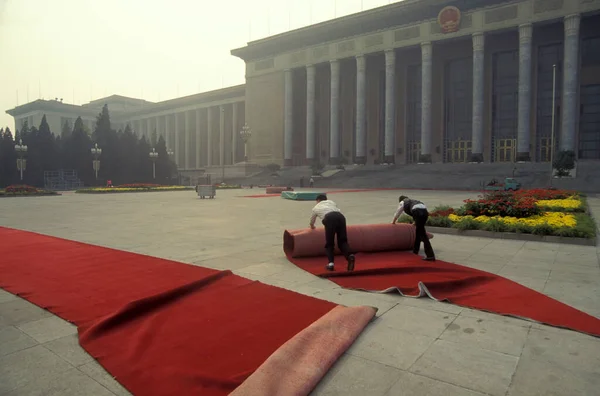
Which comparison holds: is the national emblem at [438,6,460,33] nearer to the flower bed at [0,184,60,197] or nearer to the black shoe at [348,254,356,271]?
the flower bed at [0,184,60,197]

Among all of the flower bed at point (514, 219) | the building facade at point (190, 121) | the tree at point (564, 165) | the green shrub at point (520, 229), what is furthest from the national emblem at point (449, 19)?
the green shrub at point (520, 229)

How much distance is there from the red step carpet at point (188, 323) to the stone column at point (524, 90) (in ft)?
148

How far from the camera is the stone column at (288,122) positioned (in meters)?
60.5

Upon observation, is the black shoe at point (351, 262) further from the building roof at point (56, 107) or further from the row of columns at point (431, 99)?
the building roof at point (56, 107)

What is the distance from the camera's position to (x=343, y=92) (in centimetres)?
6209

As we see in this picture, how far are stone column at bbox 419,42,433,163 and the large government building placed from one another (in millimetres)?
120

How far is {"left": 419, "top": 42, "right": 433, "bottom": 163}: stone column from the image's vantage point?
159 feet

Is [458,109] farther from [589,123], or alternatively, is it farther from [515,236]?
[515,236]

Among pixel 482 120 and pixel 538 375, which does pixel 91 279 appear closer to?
pixel 538 375

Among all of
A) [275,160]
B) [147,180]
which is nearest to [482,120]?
[275,160]

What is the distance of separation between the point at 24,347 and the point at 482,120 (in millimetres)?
49948

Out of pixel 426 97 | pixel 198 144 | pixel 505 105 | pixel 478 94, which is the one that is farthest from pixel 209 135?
pixel 505 105

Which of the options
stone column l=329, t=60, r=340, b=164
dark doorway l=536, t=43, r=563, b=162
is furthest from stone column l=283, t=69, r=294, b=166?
dark doorway l=536, t=43, r=563, b=162

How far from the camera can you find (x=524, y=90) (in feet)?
141
